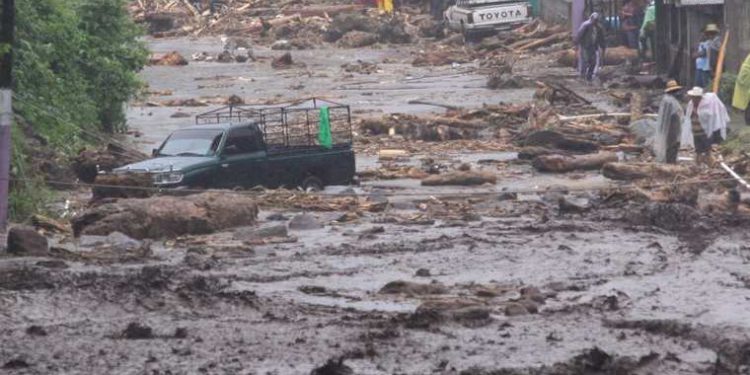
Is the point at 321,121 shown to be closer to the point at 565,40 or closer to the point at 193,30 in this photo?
the point at 565,40

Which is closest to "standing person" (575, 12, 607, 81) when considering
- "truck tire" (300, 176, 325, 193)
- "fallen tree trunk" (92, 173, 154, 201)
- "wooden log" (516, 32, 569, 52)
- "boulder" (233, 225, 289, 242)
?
"wooden log" (516, 32, 569, 52)

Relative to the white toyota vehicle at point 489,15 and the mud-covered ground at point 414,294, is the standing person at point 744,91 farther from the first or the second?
the white toyota vehicle at point 489,15

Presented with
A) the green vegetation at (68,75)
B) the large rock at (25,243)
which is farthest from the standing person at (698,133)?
the large rock at (25,243)

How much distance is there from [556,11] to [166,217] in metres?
43.1

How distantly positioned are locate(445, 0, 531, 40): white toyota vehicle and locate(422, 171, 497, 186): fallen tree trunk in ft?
107

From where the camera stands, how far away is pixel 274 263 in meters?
19.9

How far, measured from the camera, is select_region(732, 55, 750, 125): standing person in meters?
31.8

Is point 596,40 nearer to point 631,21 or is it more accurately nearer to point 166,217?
point 631,21

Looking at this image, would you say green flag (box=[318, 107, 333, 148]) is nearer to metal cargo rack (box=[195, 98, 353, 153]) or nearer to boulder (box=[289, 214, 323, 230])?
metal cargo rack (box=[195, 98, 353, 153])

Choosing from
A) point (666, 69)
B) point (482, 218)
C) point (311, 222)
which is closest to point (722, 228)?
point (482, 218)

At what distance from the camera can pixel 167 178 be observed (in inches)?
1006

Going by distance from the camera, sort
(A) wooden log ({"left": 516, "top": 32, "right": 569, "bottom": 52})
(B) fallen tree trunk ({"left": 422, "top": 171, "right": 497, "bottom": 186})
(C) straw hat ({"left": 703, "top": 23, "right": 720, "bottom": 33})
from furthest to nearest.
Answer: (A) wooden log ({"left": 516, "top": 32, "right": 569, "bottom": 52}) → (C) straw hat ({"left": 703, "top": 23, "right": 720, "bottom": 33}) → (B) fallen tree trunk ({"left": 422, "top": 171, "right": 497, "bottom": 186})

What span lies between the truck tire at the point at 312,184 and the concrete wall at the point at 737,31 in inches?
469

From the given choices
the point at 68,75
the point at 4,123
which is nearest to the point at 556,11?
the point at 68,75
